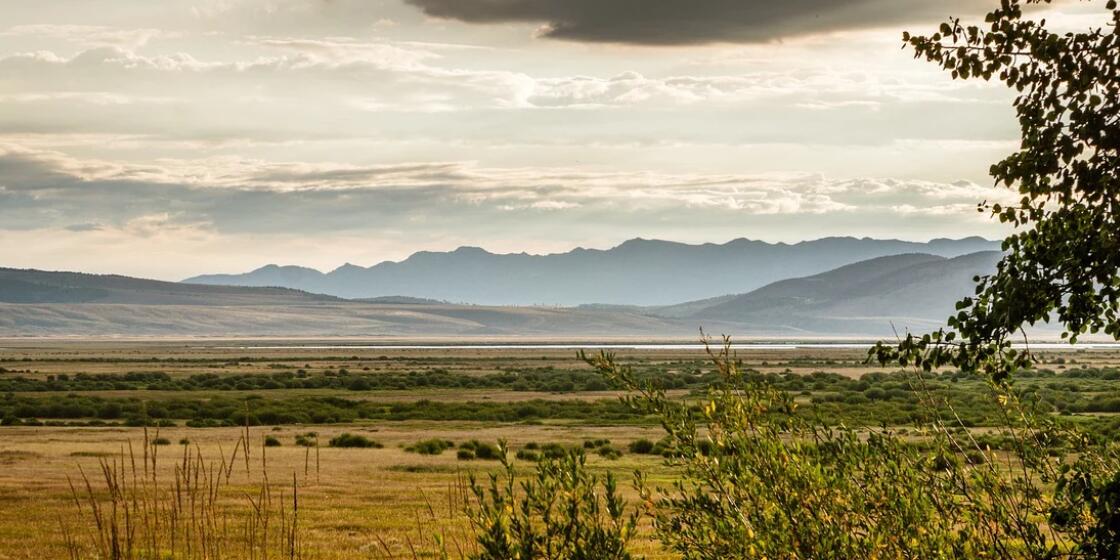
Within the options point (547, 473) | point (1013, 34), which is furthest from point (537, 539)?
point (1013, 34)

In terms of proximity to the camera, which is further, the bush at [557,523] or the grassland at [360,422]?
the grassland at [360,422]

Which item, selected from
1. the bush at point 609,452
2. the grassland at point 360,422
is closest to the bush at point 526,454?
the grassland at point 360,422

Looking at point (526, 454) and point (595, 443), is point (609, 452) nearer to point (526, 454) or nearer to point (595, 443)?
point (526, 454)

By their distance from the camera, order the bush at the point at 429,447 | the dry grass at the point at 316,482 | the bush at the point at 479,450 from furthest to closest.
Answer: the bush at the point at 429,447, the bush at the point at 479,450, the dry grass at the point at 316,482

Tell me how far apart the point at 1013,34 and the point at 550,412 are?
57.4m

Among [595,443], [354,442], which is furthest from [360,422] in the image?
[595,443]

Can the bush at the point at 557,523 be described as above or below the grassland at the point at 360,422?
above

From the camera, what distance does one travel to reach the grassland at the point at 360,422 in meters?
23.0

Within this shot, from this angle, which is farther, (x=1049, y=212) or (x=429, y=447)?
(x=429, y=447)

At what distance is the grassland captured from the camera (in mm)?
23031

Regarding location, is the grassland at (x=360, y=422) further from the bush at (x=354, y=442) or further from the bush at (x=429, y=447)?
the bush at (x=354, y=442)

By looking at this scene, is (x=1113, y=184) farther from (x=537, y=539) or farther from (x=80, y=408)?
(x=80, y=408)

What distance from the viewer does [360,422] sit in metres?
58.1

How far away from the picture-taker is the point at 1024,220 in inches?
296
